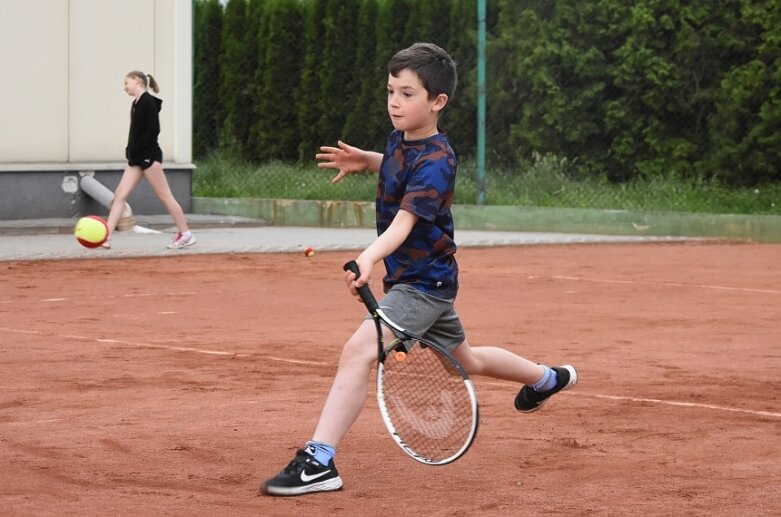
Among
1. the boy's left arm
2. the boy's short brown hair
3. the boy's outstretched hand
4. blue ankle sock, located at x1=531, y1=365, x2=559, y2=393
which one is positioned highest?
the boy's short brown hair

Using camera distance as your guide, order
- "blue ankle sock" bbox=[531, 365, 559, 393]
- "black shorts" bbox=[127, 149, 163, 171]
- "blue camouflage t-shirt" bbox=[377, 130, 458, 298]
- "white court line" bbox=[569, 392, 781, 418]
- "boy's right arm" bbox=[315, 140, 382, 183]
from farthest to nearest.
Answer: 1. "black shorts" bbox=[127, 149, 163, 171]
2. "white court line" bbox=[569, 392, 781, 418]
3. "blue ankle sock" bbox=[531, 365, 559, 393]
4. "boy's right arm" bbox=[315, 140, 382, 183]
5. "blue camouflage t-shirt" bbox=[377, 130, 458, 298]

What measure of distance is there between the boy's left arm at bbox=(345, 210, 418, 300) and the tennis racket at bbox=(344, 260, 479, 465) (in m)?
0.03

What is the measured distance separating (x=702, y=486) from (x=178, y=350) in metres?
3.78

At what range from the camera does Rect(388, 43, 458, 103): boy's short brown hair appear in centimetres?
505

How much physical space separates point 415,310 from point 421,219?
0.99ft

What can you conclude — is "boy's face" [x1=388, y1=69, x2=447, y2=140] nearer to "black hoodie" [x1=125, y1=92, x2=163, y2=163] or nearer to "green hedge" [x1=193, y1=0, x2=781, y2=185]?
"black hoodie" [x1=125, y1=92, x2=163, y2=163]

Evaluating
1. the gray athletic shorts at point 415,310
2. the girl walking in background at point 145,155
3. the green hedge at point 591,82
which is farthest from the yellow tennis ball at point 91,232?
the gray athletic shorts at point 415,310

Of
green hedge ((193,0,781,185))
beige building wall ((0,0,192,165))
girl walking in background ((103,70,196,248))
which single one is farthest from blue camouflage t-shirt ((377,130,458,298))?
beige building wall ((0,0,192,165))

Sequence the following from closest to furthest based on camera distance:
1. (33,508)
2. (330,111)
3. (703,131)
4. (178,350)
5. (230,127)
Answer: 1. (33,508)
2. (178,350)
3. (703,131)
4. (330,111)
5. (230,127)

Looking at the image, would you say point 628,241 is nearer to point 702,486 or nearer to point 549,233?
point 549,233

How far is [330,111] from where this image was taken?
63.7 ft

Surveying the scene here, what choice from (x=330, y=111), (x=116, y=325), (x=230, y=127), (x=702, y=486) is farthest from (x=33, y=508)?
(x=230, y=127)

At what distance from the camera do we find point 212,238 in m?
15.5

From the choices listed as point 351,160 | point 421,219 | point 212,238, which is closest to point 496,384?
point 351,160
